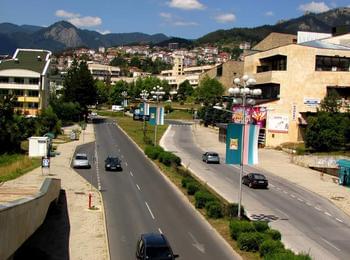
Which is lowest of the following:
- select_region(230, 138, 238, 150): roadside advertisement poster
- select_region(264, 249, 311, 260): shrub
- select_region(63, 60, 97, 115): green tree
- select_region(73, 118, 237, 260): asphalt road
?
select_region(73, 118, 237, 260): asphalt road

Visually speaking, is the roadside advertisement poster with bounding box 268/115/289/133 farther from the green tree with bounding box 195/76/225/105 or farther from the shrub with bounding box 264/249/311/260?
the shrub with bounding box 264/249/311/260

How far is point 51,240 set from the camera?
26281 millimetres

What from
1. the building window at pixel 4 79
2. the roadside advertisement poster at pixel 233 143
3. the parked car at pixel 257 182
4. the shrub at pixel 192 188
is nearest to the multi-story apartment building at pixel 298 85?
the parked car at pixel 257 182

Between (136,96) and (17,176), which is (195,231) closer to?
(17,176)

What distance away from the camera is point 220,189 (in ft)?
144

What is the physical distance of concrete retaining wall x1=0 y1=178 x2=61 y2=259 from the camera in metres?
15.7

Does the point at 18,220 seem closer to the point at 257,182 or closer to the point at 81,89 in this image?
the point at 257,182

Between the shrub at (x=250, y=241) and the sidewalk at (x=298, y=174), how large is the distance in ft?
49.6

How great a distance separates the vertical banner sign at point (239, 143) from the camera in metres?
30.7

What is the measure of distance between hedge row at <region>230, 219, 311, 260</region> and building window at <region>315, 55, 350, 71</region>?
61.9 meters

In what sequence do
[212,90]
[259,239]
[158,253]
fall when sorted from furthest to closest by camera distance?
[212,90] → [259,239] → [158,253]

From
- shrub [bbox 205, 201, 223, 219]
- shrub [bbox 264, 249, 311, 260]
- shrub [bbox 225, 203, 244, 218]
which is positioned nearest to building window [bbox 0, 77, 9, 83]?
shrub [bbox 205, 201, 223, 219]

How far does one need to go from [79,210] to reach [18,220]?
50.5 ft

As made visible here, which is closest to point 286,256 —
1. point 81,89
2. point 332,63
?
point 332,63
